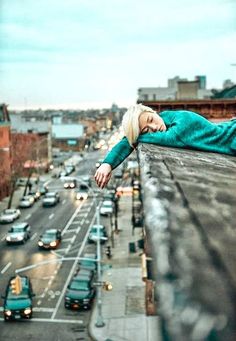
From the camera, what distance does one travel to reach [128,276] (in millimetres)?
29688

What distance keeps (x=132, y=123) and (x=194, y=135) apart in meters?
0.40

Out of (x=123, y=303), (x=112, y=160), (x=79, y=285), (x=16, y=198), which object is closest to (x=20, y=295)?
(x=79, y=285)

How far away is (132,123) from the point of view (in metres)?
3.84

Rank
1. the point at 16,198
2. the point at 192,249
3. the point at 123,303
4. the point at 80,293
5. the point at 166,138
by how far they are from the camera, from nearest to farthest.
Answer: the point at 192,249 → the point at 166,138 → the point at 80,293 → the point at 123,303 → the point at 16,198

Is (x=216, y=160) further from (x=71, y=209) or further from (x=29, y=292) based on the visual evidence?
(x=71, y=209)

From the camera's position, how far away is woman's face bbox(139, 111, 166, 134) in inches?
151

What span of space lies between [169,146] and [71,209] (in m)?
48.1

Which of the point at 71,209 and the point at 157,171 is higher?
the point at 157,171

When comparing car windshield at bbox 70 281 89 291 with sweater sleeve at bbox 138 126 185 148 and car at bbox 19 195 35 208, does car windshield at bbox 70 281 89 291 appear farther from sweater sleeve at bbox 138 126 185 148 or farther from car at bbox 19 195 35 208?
car at bbox 19 195 35 208

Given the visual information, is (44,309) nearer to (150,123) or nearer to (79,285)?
(79,285)

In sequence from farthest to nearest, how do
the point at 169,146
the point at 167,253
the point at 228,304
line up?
1. the point at 169,146
2. the point at 167,253
3. the point at 228,304

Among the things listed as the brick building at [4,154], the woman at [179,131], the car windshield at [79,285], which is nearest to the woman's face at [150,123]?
the woman at [179,131]

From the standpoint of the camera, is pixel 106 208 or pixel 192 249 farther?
pixel 106 208

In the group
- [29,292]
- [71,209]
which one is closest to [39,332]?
[29,292]
